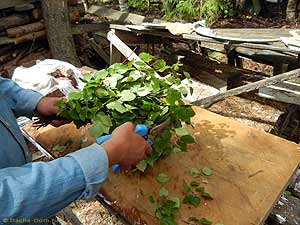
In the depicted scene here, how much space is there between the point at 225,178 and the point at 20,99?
127cm

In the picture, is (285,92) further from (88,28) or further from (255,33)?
(88,28)

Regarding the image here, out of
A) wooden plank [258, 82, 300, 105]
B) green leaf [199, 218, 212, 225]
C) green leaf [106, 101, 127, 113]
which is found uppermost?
green leaf [106, 101, 127, 113]

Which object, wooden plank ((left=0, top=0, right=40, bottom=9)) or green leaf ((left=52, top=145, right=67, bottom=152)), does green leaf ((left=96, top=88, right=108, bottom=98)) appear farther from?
wooden plank ((left=0, top=0, right=40, bottom=9))

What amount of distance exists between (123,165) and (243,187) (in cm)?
63

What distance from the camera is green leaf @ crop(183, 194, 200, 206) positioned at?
4.93 feet

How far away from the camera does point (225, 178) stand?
1.65m

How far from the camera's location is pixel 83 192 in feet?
3.97

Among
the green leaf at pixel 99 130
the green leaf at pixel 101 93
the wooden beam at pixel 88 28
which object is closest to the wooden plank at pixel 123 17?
the wooden beam at pixel 88 28

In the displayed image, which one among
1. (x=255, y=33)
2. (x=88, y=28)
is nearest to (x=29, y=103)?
(x=255, y=33)

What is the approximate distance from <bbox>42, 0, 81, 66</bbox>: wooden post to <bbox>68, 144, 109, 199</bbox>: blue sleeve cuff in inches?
200

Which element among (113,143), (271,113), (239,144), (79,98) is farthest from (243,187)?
(271,113)

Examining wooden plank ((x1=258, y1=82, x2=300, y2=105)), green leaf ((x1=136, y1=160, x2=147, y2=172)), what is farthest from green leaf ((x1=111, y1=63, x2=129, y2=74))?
wooden plank ((x1=258, y1=82, x2=300, y2=105))

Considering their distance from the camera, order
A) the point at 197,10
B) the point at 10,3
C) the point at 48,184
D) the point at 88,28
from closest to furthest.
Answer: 1. the point at 48,184
2. the point at 10,3
3. the point at 88,28
4. the point at 197,10

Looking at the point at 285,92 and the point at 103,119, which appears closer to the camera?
the point at 103,119
